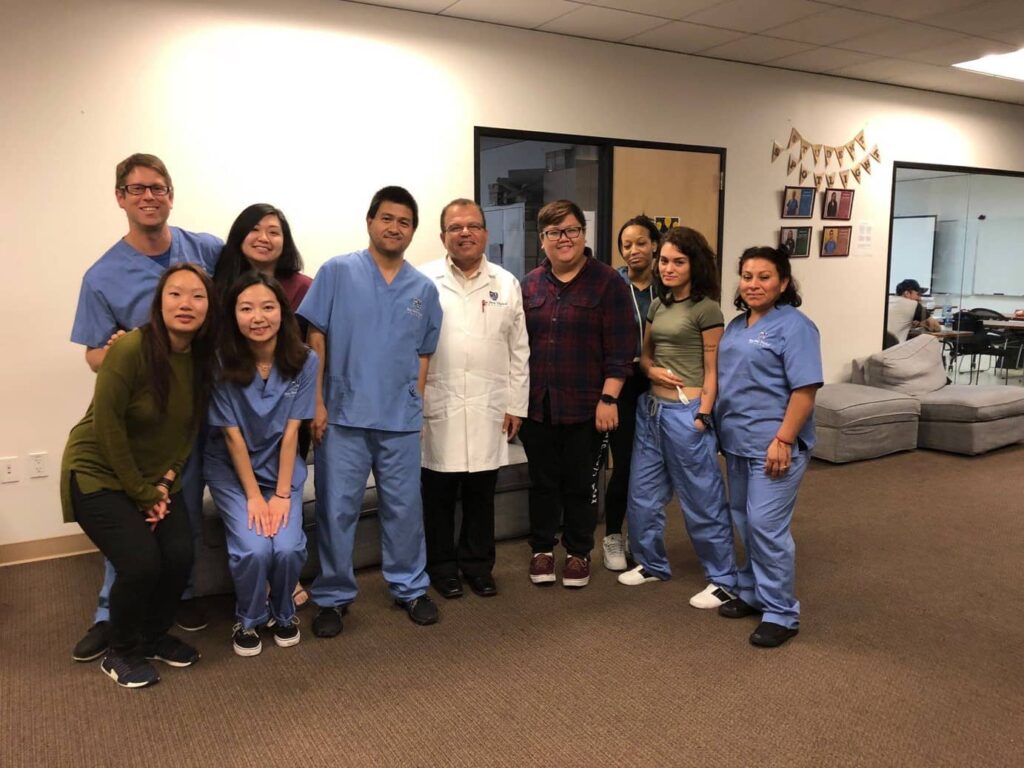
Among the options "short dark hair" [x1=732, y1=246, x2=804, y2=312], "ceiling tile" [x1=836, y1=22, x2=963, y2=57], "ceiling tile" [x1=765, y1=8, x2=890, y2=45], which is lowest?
"short dark hair" [x1=732, y1=246, x2=804, y2=312]

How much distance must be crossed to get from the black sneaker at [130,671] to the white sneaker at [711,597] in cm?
174

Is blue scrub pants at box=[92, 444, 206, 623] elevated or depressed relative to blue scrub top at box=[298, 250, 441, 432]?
depressed

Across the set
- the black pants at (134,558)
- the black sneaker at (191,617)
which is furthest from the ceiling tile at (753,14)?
the black sneaker at (191,617)

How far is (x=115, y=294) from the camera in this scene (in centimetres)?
237

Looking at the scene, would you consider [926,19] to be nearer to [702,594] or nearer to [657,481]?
[657,481]

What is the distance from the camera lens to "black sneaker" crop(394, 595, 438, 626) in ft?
8.61

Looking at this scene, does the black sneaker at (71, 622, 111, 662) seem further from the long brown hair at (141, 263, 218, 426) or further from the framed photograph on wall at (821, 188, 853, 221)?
the framed photograph on wall at (821, 188, 853, 221)

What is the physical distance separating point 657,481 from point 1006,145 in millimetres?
5352

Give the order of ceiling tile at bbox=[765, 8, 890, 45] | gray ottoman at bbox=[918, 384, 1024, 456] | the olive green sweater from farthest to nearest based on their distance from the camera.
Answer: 1. gray ottoman at bbox=[918, 384, 1024, 456]
2. ceiling tile at bbox=[765, 8, 890, 45]
3. the olive green sweater

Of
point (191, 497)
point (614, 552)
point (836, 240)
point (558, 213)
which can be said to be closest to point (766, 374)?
point (558, 213)

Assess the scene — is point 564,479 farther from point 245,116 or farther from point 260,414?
point 245,116

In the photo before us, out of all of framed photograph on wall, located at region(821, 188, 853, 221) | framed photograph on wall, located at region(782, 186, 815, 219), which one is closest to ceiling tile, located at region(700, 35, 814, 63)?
framed photograph on wall, located at region(782, 186, 815, 219)

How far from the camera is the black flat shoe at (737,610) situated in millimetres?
2678

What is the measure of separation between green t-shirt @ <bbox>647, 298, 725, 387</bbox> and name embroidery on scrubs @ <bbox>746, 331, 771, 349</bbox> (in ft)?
0.77
